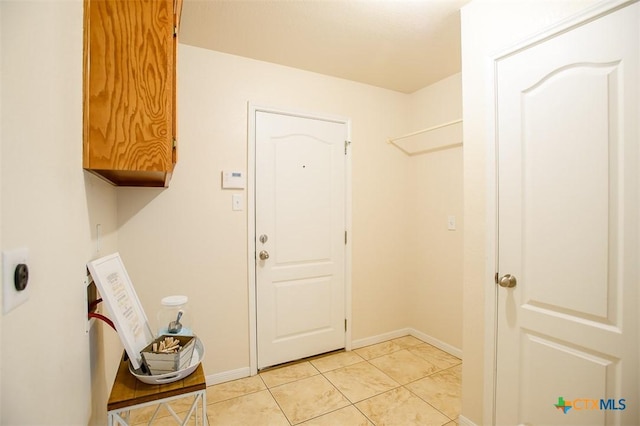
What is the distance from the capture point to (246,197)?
236cm

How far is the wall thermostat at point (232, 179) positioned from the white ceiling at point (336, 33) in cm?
93

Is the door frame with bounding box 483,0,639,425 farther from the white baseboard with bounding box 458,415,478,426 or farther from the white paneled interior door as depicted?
the white paneled interior door

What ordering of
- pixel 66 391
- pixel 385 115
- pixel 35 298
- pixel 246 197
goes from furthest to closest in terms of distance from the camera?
1. pixel 385 115
2. pixel 246 197
3. pixel 66 391
4. pixel 35 298

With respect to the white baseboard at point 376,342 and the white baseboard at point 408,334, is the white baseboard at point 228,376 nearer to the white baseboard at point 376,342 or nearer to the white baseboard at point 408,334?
the white baseboard at point 376,342

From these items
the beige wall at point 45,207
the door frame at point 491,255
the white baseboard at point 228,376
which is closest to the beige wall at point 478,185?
the door frame at point 491,255

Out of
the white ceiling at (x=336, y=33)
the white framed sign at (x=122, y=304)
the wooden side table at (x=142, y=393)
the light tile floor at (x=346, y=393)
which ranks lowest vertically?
the light tile floor at (x=346, y=393)

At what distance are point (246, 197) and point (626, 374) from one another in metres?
2.28

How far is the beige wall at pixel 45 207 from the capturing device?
1.87 feet

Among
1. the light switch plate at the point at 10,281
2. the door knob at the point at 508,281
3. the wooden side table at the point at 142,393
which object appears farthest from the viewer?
the door knob at the point at 508,281

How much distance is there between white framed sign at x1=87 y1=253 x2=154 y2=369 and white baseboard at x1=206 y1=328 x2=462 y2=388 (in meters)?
1.07

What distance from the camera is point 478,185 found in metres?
1.69

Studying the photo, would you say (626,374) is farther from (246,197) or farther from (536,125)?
(246,197)

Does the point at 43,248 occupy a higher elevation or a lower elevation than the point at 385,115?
lower

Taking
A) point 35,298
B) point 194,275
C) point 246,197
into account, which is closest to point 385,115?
point 246,197
